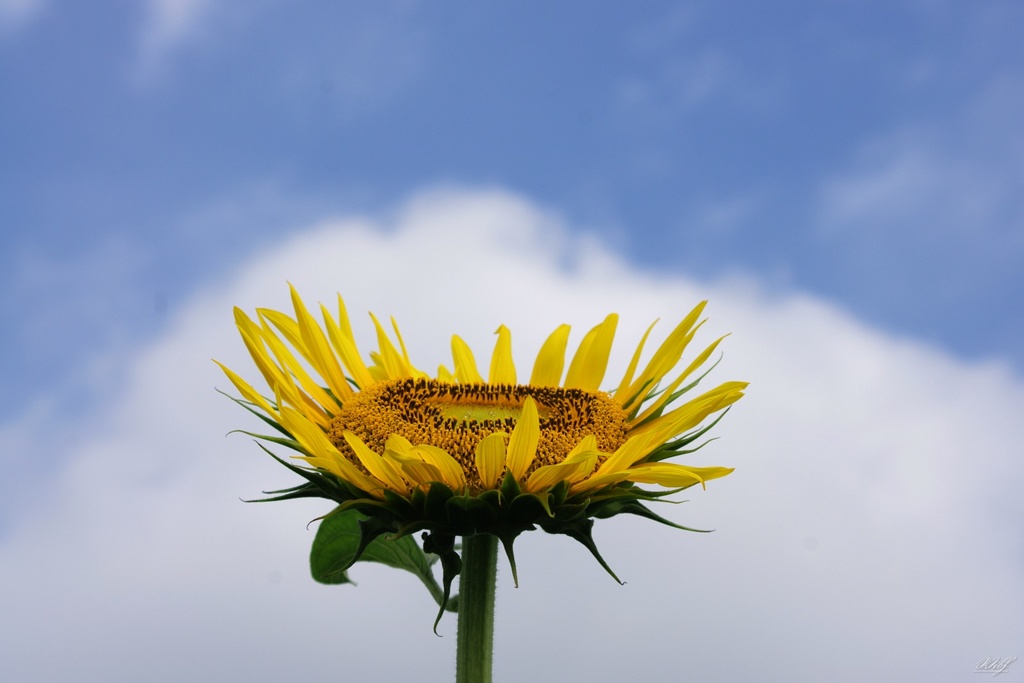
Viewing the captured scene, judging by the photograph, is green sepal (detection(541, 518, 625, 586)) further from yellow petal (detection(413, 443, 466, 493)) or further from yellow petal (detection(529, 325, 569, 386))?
yellow petal (detection(529, 325, 569, 386))

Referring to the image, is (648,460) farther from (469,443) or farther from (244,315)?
(244,315)

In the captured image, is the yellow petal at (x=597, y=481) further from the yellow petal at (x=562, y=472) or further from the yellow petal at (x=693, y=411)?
the yellow petal at (x=693, y=411)

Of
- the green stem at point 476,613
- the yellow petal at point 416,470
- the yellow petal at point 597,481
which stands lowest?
the green stem at point 476,613

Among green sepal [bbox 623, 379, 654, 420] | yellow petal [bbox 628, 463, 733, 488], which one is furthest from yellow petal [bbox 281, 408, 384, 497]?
green sepal [bbox 623, 379, 654, 420]

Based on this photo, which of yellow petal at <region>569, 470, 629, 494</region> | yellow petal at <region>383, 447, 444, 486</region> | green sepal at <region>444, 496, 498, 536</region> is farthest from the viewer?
yellow petal at <region>569, 470, 629, 494</region>

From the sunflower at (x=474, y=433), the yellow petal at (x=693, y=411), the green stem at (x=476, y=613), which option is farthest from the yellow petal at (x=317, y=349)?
the yellow petal at (x=693, y=411)
